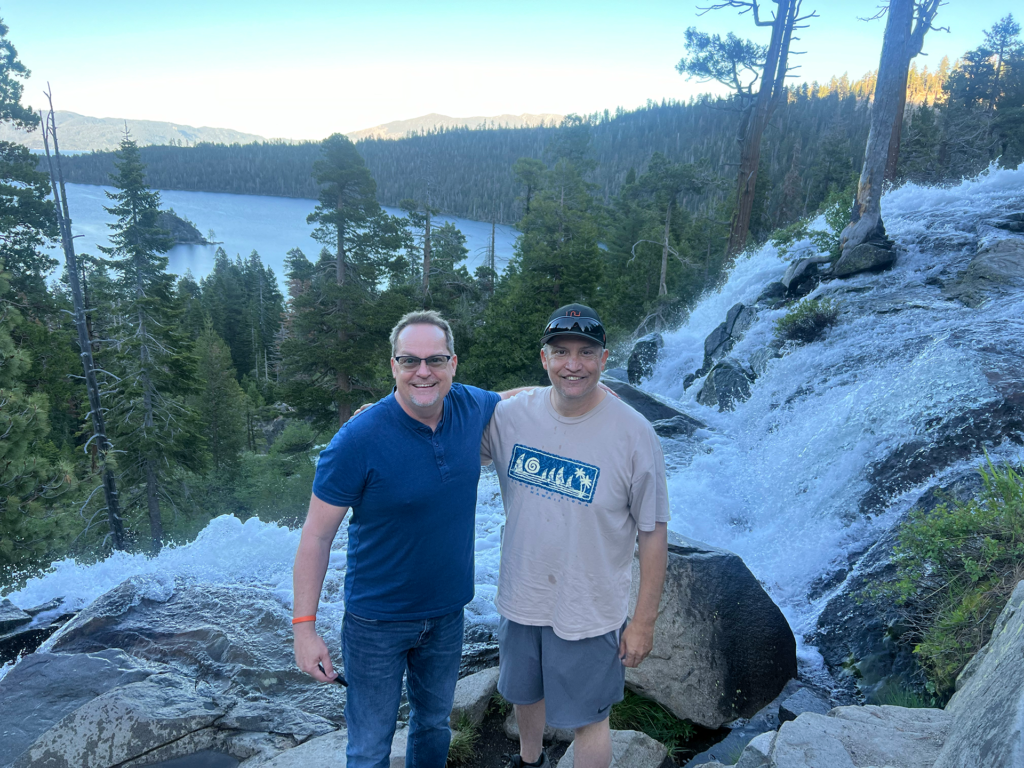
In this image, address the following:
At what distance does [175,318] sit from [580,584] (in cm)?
2497

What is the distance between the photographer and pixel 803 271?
41.3 feet

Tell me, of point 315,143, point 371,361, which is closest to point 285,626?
point 371,361

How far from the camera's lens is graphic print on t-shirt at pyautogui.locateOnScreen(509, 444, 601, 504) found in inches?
105

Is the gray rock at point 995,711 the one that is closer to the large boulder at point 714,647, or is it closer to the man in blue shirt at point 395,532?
the large boulder at point 714,647

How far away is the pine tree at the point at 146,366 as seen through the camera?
65.4 feet

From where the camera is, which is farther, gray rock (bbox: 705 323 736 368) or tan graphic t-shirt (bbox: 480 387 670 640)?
gray rock (bbox: 705 323 736 368)

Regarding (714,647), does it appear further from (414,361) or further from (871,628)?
(414,361)

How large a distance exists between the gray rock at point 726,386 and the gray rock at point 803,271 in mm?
2830

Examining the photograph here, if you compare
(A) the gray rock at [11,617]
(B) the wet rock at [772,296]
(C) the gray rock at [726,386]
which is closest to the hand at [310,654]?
(A) the gray rock at [11,617]

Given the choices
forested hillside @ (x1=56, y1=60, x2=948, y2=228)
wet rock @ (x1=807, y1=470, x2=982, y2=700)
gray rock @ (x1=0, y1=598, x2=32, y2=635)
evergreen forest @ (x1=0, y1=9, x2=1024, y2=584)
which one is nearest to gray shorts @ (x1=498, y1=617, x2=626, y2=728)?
wet rock @ (x1=807, y1=470, x2=982, y2=700)

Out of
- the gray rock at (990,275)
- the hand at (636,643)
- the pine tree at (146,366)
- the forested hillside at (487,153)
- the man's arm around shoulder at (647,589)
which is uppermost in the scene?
the forested hillside at (487,153)

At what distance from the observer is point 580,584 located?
2689 mm

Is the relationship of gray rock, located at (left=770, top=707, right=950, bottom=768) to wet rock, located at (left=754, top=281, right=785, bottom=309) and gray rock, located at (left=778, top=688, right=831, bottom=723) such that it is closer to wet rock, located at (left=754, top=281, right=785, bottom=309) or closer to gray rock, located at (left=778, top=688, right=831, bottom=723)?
gray rock, located at (left=778, top=688, right=831, bottom=723)

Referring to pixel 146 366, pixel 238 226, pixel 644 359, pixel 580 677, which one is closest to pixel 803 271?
pixel 644 359
